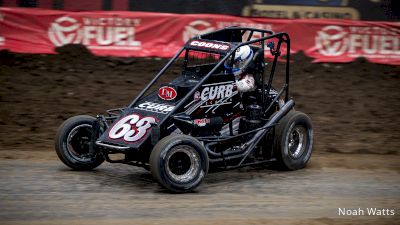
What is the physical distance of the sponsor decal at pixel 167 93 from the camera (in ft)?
26.2

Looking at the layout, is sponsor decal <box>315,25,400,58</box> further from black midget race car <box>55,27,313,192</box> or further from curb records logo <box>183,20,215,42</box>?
black midget race car <box>55,27,313,192</box>

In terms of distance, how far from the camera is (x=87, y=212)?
667cm

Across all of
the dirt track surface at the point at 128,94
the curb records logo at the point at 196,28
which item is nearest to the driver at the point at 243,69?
the dirt track surface at the point at 128,94

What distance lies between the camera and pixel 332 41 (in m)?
15.0

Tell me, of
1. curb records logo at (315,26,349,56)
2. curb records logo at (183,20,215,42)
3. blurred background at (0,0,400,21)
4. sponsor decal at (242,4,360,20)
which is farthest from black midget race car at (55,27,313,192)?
sponsor decal at (242,4,360,20)

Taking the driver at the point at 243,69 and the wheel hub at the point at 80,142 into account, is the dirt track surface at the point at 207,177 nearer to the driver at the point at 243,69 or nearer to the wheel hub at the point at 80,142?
the wheel hub at the point at 80,142

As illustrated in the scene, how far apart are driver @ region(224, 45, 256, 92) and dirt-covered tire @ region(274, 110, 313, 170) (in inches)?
22.7

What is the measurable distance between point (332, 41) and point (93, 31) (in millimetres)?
4822

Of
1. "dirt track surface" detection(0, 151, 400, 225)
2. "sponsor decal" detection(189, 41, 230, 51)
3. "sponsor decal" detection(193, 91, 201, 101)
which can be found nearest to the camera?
"dirt track surface" detection(0, 151, 400, 225)

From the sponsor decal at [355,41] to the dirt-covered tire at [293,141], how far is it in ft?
21.1

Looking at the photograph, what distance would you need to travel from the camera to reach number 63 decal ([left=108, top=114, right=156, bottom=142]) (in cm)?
762

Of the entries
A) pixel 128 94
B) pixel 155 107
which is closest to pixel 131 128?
pixel 155 107

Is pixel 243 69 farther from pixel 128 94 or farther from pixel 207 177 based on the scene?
pixel 128 94

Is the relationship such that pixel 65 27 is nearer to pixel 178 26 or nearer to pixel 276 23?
pixel 178 26
